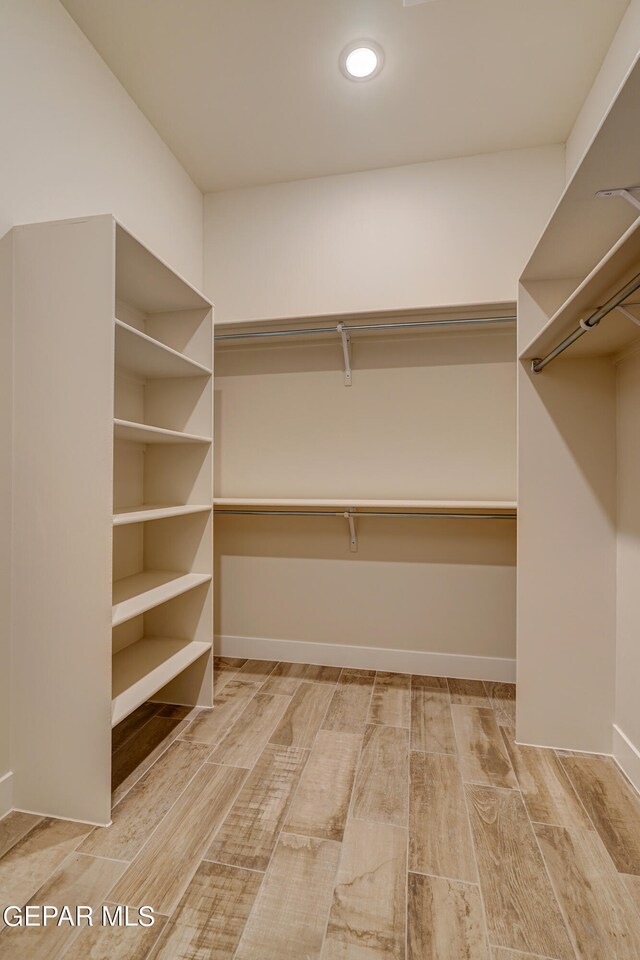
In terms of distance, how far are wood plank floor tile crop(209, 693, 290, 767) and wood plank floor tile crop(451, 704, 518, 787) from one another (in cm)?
74

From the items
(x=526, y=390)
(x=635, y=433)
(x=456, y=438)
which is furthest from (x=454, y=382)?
(x=635, y=433)

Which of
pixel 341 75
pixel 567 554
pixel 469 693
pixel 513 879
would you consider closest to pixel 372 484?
pixel 567 554

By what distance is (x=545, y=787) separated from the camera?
157 cm

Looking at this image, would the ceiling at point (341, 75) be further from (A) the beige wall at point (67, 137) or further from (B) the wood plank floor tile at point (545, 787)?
(B) the wood plank floor tile at point (545, 787)

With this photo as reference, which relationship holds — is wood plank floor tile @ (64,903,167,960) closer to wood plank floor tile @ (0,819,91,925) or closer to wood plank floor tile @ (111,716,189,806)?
wood plank floor tile @ (0,819,91,925)

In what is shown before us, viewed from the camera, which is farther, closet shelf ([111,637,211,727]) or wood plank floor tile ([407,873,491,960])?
closet shelf ([111,637,211,727])

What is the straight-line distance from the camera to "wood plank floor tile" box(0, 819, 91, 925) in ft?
3.84

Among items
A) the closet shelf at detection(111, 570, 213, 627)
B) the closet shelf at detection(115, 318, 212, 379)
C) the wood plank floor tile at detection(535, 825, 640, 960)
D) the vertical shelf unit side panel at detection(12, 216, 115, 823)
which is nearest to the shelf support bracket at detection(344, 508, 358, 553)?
the closet shelf at detection(111, 570, 213, 627)

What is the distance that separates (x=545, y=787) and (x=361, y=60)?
2.78 metres

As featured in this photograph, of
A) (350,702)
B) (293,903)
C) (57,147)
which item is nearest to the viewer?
(293,903)

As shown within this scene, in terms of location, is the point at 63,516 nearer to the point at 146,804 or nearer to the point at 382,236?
the point at 146,804

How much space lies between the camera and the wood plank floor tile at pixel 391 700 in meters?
2.02

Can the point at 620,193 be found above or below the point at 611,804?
above

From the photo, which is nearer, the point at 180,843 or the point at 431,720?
the point at 180,843
